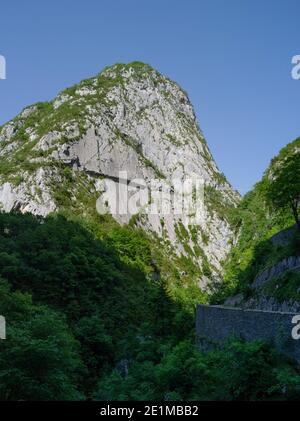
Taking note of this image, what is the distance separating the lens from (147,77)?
130625 millimetres

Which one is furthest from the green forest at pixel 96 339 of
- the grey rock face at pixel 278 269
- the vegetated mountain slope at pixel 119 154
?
the vegetated mountain slope at pixel 119 154

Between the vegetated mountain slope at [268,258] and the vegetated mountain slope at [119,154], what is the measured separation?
21355 mm

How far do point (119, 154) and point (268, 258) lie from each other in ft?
249

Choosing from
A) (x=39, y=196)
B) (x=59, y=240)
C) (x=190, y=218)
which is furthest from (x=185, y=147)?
(x=59, y=240)

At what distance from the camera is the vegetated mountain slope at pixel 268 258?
2381cm

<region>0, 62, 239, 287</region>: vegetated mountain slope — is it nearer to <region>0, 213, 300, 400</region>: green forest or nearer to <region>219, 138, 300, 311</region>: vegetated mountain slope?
<region>219, 138, 300, 311</region>: vegetated mountain slope

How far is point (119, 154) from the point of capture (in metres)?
106

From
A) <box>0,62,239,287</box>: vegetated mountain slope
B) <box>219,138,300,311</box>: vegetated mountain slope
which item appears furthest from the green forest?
<box>0,62,239,287</box>: vegetated mountain slope

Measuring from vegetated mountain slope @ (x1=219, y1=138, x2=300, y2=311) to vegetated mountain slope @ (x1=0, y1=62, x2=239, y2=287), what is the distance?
21355 millimetres

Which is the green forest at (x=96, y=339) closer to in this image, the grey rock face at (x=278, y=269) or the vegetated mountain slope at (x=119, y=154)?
the grey rock face at (x=278, y=269)

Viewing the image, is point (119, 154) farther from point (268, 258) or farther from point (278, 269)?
point (278, 269)

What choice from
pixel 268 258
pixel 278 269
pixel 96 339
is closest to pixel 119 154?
pixel 96 339
